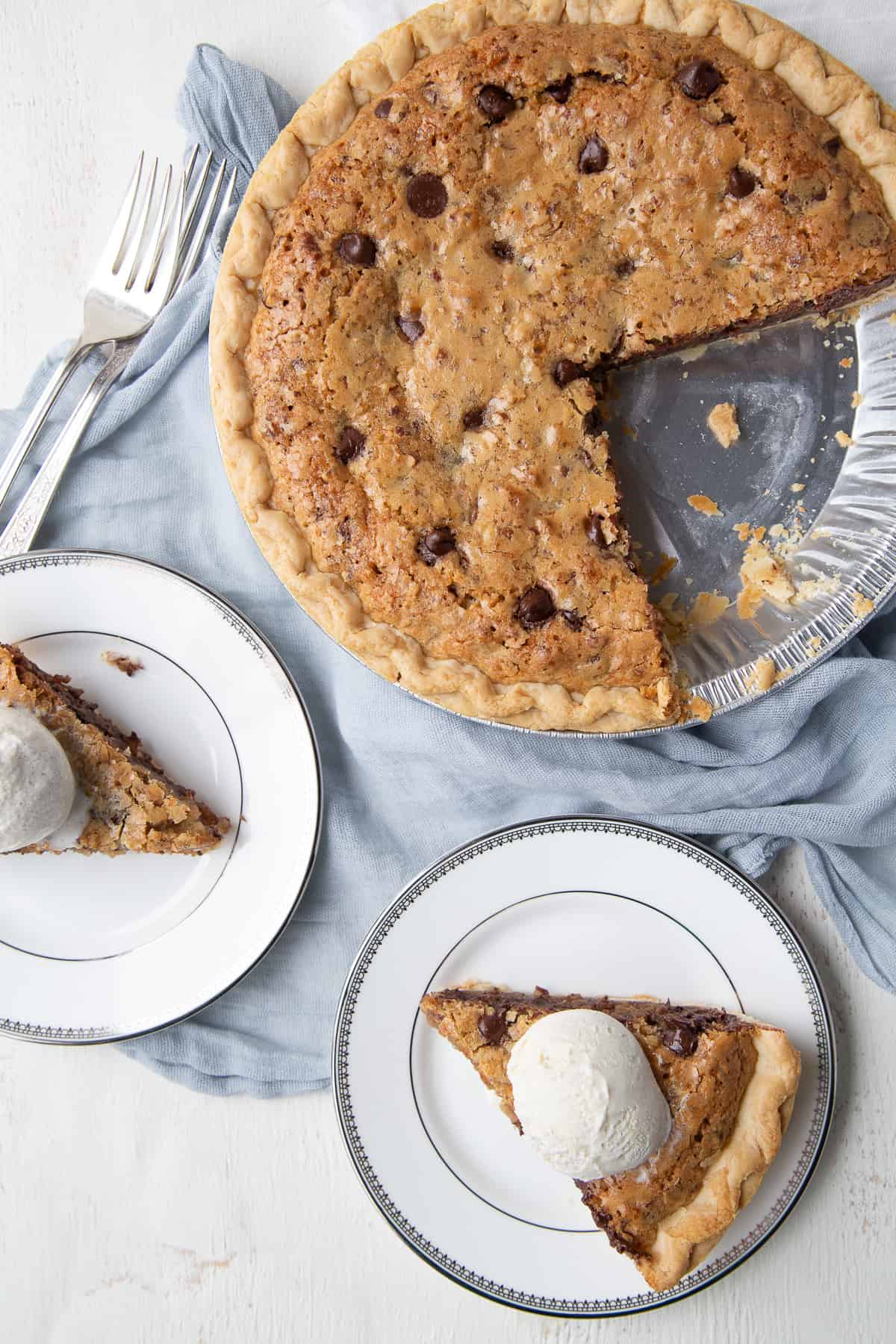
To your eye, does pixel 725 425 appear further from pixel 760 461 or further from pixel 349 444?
pixel 349 444

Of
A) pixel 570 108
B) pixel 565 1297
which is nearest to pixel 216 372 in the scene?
pixel 570 108

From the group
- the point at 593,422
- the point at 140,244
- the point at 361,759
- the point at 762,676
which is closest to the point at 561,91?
the point at 593,422

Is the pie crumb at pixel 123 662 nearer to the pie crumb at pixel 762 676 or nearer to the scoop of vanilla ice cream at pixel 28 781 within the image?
the scoop of vanilla ice cream at pixel 28 781

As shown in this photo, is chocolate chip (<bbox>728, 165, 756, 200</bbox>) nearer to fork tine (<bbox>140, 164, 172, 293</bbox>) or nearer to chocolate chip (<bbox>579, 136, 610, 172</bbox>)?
chocolate chip (<bbox>579, 136, 610, 172</bbox>)

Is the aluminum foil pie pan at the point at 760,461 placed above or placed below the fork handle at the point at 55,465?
above

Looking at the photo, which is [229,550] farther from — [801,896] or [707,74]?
[801,896]

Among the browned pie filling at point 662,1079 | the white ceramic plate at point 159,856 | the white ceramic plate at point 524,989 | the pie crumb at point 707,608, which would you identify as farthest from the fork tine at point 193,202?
the browned pie filling at point 662,1079

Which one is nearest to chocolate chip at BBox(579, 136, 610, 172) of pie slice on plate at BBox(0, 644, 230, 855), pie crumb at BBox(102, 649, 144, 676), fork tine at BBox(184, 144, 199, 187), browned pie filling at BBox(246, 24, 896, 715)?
browned pie filling at BBox(246, 24, 896, 715)
